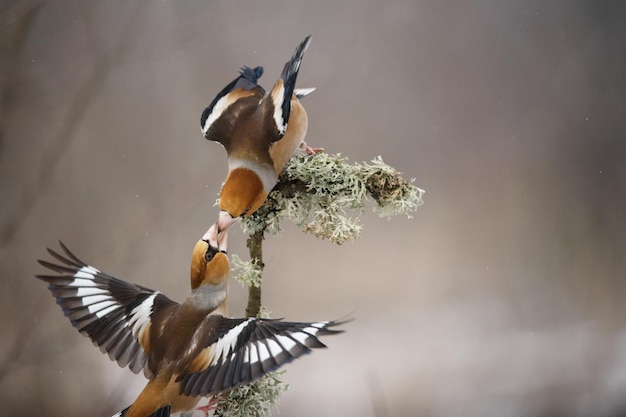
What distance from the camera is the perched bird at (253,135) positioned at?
1214 millimetres

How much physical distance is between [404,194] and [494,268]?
0.99m

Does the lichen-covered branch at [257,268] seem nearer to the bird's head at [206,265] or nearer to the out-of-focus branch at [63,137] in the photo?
the bird's head at [206,265]

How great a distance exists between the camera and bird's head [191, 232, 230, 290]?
3.96 ft

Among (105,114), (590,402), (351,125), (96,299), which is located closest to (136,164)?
(105,114)

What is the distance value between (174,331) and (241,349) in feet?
0.48

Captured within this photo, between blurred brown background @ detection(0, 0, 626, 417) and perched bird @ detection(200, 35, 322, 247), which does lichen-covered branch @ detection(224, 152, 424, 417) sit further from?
blurred brown background @ detection(0, 0, 626, 417)

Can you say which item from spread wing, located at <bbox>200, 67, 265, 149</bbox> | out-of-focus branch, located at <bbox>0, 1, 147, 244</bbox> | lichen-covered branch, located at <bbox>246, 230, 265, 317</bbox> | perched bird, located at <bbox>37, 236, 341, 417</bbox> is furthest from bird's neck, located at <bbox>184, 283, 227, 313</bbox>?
out-of-focus branch, located at <bbox>0, 1, 147, 244</bbox>

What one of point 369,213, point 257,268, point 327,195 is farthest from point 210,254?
point 369,213

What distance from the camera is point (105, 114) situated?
208 cm

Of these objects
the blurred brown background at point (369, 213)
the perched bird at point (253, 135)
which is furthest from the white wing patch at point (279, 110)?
the blurred brown background at point (369, 213)

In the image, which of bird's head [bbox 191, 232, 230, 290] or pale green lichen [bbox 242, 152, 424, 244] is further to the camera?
pale green lichen [bbox 242, 152, 424, 244]

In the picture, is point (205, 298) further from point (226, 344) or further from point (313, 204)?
point (313, 204)

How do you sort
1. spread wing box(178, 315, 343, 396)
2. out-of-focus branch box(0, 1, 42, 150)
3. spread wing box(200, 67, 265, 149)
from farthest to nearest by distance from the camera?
out-of-focus branch box(0, 1, 42, 150)
spread wing box(200, 67, 265, 149)
spread wing box(178, 315, 343, 396)

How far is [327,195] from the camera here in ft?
4.36
